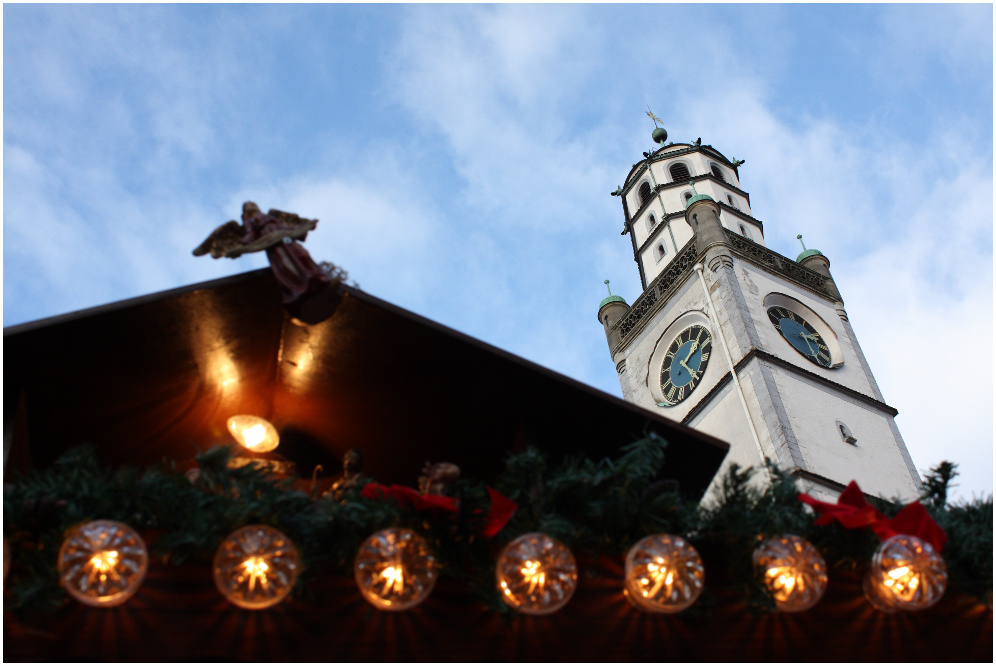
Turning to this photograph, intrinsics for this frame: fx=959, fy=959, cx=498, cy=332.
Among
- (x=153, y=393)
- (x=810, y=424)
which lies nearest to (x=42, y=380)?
(x=153, y=393)

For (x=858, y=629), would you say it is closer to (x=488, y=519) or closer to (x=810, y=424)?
(x=488, y=519)

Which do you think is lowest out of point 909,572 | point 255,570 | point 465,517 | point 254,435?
point 909,572

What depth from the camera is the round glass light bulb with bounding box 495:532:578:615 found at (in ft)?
13.0

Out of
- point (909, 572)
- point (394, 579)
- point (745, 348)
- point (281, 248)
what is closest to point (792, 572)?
point (909, 572)

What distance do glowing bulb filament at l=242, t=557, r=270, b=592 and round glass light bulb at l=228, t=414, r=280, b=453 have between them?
311cm

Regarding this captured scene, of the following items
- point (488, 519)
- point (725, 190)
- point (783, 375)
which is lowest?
point (488, 519)

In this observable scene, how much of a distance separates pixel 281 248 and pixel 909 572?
4057 mm

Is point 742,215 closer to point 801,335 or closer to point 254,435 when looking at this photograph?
point 801,335

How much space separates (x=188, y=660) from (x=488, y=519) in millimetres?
1383

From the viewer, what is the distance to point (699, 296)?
93.4ft

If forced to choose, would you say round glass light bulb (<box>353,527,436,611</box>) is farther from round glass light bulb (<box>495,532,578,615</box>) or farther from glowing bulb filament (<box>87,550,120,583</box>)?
glowing bulb filament (<box>87,550,120,583</box>)

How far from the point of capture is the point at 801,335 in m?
27.8

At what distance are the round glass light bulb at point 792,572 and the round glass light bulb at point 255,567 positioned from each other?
6.84 feet

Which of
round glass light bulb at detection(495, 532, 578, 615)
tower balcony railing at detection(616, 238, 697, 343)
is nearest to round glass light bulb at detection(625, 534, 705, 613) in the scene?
round glass light bulb at detection(495, 532, 578, 615)
